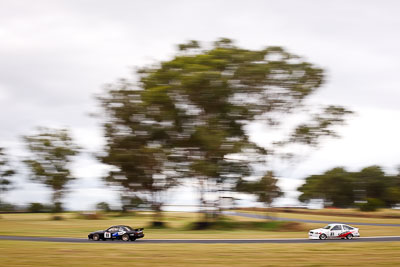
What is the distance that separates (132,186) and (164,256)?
3586 cm

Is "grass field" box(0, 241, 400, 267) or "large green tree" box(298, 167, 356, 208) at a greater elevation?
"large green tree" box(298, 167, 356, 208)

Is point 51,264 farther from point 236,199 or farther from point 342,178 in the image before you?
point 342,178

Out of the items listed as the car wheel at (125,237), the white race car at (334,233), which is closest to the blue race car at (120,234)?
the car wheel at (125,237)

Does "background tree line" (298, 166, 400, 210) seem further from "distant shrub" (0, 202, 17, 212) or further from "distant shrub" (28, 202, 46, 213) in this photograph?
"distant shrub" (0, 202, 17, 212)

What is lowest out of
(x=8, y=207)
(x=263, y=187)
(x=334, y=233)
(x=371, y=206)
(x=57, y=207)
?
(x=334, y=233)

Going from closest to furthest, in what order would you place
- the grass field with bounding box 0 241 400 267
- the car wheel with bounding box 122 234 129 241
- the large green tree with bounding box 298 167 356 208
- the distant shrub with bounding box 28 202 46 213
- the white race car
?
1. the grass field with bounding box 0 241 400 267
2. the car wheel with bounding box 122 234 129 241
3. the white race car
4. the distant shrub with bounding box 28 202 46 213
5. the large green tree with bounding box 298 167 356 208

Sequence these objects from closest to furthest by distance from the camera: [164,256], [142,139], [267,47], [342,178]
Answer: [164,256], [267,47], [142,139], [342,178]

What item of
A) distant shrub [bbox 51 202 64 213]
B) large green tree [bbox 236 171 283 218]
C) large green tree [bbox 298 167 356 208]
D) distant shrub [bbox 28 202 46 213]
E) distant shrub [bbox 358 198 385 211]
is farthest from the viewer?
large green tree [bbox 298 167 356 208]

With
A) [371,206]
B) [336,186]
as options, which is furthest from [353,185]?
[371,206]

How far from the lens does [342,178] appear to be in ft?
469

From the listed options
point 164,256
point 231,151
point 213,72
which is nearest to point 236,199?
point 231,151

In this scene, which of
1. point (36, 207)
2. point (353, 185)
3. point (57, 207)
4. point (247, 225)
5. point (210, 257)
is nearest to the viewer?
point (210, 257)

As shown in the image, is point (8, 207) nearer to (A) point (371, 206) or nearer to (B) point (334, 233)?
(A) point (371, 206)

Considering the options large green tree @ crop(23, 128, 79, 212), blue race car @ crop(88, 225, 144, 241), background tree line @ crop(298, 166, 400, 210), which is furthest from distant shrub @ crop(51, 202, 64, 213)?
background tree line @ crop(298, 166, 400, 210)
